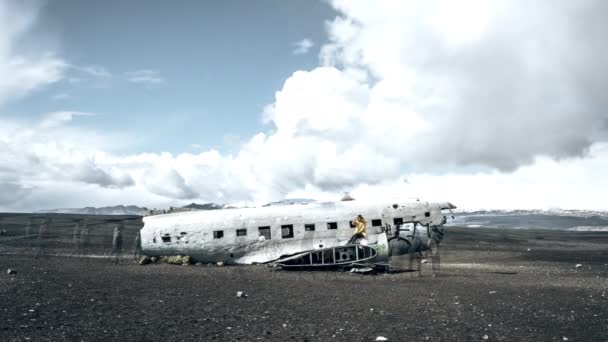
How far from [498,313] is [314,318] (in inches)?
254

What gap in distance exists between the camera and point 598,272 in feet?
85.1

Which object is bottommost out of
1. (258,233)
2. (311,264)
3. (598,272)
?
(598,272)

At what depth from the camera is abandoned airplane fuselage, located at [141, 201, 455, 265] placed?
1049 inches

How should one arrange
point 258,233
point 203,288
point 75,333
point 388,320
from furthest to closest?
point 258,233 → point 203,288 → point 388,320 → point 75,333

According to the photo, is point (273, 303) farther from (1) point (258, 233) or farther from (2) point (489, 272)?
(2) point (489, 272)

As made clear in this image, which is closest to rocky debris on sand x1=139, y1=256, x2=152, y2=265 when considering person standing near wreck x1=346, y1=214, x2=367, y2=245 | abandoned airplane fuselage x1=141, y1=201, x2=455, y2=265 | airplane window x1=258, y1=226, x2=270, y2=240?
abandoned airplane fuselage x1=141, y1=201, x2=455, y2=265

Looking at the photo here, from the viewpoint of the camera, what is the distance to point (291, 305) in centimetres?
1503

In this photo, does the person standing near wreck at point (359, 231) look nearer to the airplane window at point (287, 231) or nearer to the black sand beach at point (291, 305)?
the black sand beach at point (291, 305)

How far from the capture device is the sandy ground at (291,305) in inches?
446

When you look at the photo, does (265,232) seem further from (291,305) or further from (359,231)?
(291,305)

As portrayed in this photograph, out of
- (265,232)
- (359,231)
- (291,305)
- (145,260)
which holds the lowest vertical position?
(291,305)

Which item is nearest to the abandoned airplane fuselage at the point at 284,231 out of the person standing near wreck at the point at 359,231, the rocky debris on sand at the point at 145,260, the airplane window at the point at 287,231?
the airplane window at the point at 287,231

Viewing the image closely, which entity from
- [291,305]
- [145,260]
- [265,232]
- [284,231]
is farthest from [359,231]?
[145,260]

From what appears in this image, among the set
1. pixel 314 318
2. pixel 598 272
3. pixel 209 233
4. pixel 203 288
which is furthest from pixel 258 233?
pixel 598 272
